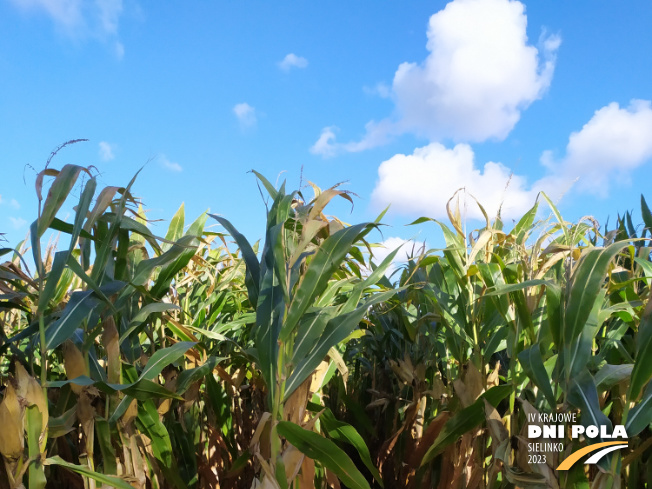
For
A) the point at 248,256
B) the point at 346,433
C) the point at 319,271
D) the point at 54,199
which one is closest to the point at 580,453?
the point at 346,433

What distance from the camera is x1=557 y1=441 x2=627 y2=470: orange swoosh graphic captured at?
1201 mm

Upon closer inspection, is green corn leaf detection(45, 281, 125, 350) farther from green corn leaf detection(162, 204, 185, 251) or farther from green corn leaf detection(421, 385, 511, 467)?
green corn leaf detection(421, 385, 511, 467)

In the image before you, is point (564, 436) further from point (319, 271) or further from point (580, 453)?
point (319, 271)

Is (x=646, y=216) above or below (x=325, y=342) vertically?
above

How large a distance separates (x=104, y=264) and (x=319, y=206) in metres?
0.57

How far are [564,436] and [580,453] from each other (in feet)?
0.46

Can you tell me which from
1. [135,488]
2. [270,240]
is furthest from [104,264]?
[135,488]

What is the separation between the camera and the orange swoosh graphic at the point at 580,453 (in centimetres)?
120

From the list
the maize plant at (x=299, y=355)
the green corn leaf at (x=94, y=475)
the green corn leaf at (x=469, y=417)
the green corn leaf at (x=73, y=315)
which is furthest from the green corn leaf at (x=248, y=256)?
the green corn leaf at (x=469, y=417)

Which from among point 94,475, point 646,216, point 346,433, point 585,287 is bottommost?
point 94,475

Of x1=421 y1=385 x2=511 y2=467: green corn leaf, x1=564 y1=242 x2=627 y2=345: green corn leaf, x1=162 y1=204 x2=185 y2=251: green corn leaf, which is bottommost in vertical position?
x1=421 y1=385 x2=511 y2=467: green corn leaf

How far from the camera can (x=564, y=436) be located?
1356mm

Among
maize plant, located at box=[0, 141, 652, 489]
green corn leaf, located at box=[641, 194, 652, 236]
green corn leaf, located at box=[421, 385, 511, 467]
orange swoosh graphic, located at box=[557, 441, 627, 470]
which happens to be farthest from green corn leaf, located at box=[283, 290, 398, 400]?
green corn leaf, located at box=[641, 194, 652, 236]

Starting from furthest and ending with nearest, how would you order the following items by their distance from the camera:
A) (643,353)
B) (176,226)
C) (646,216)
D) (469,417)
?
1. (646,216)
2. (176,226)
3. (469,417)
4. (643,353)
